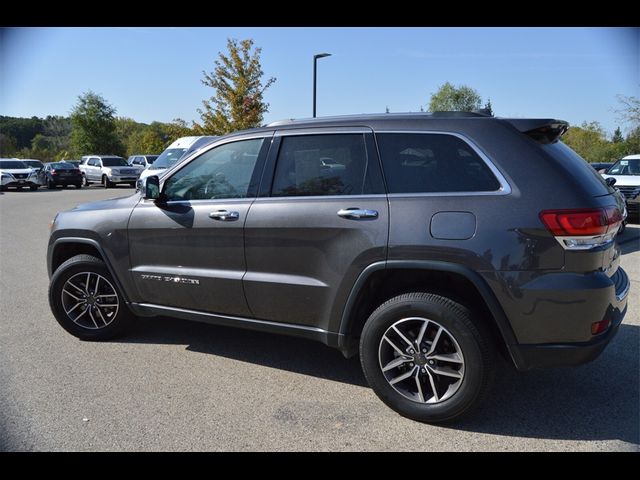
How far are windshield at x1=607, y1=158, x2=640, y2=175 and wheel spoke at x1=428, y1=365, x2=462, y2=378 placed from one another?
501 inches

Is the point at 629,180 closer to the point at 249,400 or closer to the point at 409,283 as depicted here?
the point at 409,283

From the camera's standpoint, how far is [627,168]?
13.6 m

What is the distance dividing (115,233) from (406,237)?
8.47 feet

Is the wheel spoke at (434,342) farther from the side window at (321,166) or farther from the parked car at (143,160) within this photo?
the parked car at (143,160)

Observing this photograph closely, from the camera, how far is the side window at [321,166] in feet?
11.4

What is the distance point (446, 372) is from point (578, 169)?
1.48 m

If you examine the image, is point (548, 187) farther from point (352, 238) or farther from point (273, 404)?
point (273, 404)

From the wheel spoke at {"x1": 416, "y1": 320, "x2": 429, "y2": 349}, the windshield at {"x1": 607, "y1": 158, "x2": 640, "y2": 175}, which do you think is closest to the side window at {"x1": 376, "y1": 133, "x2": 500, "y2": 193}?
the wheel spoke at {"x1": 416, "y1": 320, "x2": 429, "y2": 349}

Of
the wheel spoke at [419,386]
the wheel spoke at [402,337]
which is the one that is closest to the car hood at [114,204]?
the wheel spoke at [402,337]

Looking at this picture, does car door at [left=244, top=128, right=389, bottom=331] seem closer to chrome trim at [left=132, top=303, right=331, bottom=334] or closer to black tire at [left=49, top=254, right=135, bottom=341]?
chrome trim at [left=132, top=303, right=331, bottom=334]

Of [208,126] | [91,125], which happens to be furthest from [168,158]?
[91,125]

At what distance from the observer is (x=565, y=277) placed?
2.87 metres

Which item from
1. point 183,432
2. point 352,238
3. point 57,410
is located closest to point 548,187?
point 352,238

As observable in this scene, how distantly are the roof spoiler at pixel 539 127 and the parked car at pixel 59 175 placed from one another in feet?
97.8
